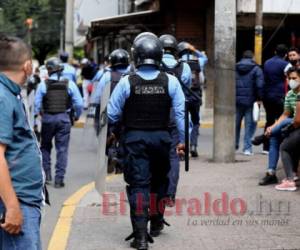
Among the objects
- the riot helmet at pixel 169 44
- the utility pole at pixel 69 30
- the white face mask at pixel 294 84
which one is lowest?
the white face mask at pixel 294 84

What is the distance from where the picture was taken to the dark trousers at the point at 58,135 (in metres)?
10.2

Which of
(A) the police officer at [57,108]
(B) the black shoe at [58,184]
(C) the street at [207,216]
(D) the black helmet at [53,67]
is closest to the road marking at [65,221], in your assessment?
(C) the street at [207,216]

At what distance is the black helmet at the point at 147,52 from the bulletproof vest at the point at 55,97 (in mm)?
3876

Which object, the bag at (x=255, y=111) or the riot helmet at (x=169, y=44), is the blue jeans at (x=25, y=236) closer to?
the riot helmet at (x=169, y=44)

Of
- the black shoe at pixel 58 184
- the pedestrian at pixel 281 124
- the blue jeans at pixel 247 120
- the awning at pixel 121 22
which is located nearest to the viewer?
the pedestrian at pixel 281 124

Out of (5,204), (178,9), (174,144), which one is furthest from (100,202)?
(178,9)

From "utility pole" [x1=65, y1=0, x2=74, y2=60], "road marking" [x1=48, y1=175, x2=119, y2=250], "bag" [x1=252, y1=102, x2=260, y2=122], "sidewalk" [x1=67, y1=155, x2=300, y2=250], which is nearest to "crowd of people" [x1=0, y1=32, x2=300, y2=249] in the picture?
"bag" [x1=252, y1=102, x2=260, y2=122]

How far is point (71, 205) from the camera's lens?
8.54 m

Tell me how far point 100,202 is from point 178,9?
14.4 meters

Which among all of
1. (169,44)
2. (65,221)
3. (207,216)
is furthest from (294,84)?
(65,221)

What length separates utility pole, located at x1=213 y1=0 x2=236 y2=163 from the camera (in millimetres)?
10734

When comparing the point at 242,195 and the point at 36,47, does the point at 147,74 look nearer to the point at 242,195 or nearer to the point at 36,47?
the point at 242,195

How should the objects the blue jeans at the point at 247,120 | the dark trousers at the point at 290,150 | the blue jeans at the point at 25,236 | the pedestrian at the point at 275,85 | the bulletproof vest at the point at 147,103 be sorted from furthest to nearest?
1. the blue jeans at the point at 247,120
2. the pedestrian at the point at 275,85
3. the dark trousers at the point at 290,150
4. the bulletproof vest at the point at 147,103
5. the blue jeans at the point at 25,236

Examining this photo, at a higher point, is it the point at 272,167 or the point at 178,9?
the point at 178,9
